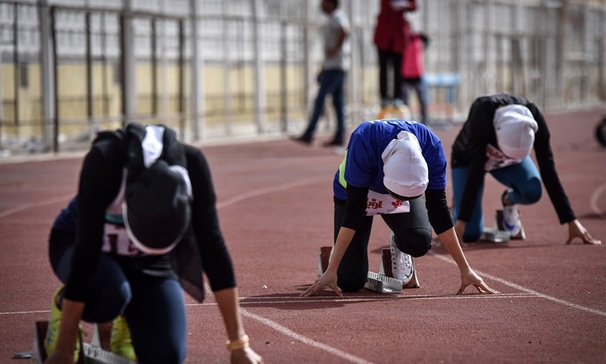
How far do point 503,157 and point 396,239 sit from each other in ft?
7.91

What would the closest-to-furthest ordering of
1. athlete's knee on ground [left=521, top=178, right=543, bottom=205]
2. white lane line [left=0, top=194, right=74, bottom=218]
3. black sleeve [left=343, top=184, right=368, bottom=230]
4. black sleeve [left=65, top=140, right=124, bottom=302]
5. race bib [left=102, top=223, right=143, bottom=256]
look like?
black sleeve [left=65, top=140, right=124, bottom=302] → race bib [left=102, top=223, right=143, bottom=256] → black sleeve [left=343, top=184, right=368, bottom=230] → athlete's knee on ground [left=521, top=178, right=543, bottom=205] → white lane line [left=0, top=194, right=74, bottom=218]

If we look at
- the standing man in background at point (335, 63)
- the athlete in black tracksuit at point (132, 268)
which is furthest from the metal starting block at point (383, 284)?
the standing man in background at point (335, 63)

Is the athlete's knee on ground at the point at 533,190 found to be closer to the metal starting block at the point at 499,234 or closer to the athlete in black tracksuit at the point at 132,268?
the metal starting block at the point at 499,234

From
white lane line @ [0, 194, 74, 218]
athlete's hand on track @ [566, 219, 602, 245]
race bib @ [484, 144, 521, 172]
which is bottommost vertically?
white lane line @ [0, 194, 74, 218]

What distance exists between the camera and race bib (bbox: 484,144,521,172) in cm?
1073

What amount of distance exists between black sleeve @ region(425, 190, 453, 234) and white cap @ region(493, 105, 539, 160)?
2.32 meters

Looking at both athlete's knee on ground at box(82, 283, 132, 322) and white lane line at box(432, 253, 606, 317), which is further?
white lane line at box(432, 253, 606, 317)

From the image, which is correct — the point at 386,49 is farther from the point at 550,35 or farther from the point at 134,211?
the point at 550,35

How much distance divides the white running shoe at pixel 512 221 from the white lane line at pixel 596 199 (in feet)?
8.19

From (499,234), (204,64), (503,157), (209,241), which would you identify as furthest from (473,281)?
(204,64)

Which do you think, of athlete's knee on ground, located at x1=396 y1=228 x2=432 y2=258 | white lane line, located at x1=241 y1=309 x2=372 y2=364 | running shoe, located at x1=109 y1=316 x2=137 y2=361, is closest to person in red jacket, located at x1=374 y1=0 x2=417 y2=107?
athlete's knee on ground, located at x1=396 y1=228 x2=432 y2=258

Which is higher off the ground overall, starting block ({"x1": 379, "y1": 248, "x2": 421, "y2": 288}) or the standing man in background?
the standing man in background

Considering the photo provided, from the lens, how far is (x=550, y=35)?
142 feet

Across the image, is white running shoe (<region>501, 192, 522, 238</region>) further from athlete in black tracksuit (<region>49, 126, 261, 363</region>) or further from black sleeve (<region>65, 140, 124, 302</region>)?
black sleeve (<region>65, 140, 124, 302</region>)
